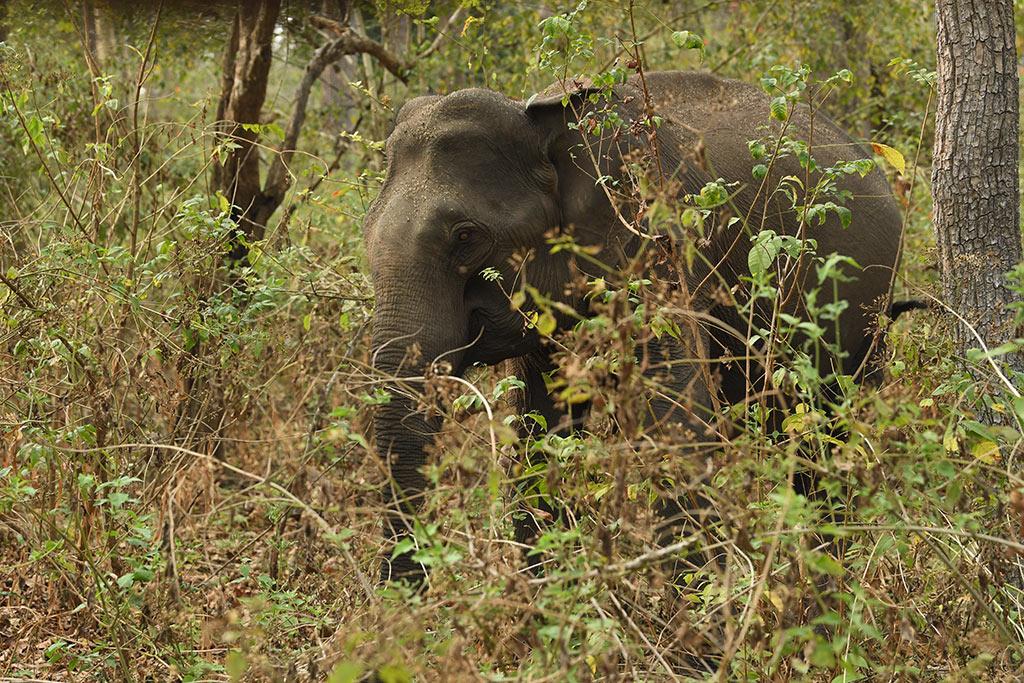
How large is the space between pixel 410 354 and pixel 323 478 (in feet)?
5.65

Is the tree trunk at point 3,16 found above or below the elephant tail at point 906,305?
above

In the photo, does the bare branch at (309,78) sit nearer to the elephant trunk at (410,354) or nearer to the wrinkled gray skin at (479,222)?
the wrinkled gray skin at (479,222)

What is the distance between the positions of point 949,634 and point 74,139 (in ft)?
18.6

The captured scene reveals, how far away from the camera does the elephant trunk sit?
5.07 meters

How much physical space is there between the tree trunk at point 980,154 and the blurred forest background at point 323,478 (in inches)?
6.0

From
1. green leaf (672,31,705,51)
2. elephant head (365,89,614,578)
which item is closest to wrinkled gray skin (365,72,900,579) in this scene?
elephant head (365,89,614,578)

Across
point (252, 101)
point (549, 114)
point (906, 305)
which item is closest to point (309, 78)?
point (252, 101)

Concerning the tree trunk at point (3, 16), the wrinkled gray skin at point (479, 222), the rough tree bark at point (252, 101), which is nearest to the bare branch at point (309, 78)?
the rough tree bark at point (252, 101)

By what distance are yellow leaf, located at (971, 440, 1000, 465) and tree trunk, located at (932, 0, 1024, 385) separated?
41.7 inches

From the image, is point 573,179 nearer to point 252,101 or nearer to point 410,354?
point 410,354

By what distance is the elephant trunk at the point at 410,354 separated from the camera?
5074 mm

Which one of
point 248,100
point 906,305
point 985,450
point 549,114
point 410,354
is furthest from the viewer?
point 248,100

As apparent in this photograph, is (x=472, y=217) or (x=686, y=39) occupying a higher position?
(x=686, y=39)

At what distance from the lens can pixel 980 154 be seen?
16.9 ft
